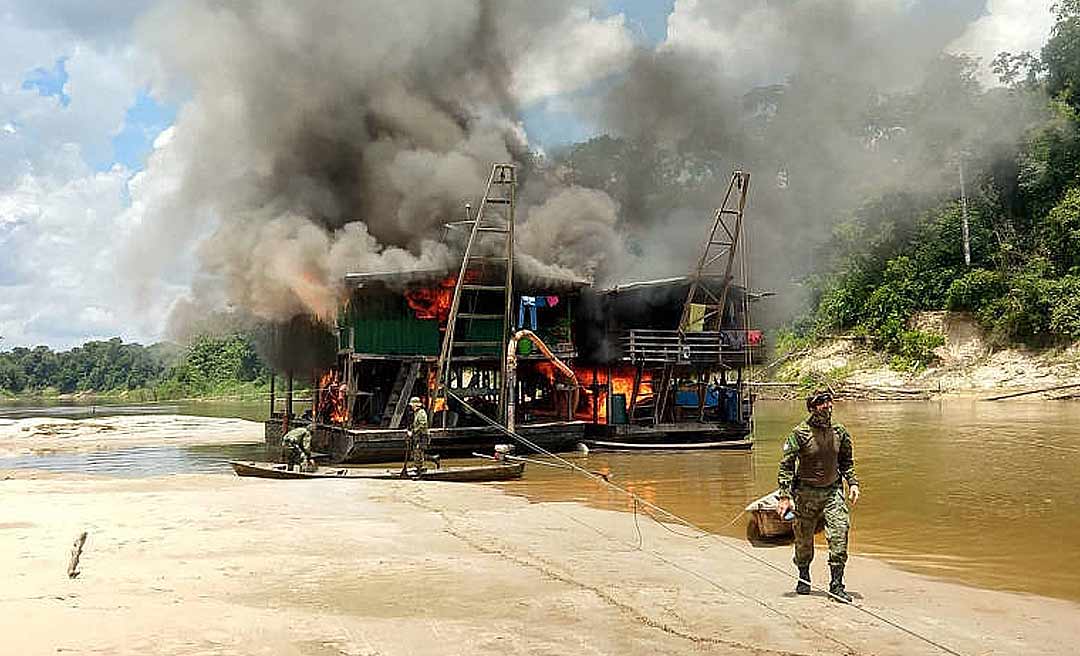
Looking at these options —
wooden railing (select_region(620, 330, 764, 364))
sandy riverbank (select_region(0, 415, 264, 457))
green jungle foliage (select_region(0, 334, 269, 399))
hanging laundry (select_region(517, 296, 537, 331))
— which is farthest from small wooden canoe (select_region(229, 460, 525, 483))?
green jungle foliage (select_region(0, 334, 269, 399))

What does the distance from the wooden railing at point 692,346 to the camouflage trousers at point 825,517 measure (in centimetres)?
1874

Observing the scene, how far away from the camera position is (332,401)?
94.5 ft

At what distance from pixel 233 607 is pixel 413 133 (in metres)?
26.7

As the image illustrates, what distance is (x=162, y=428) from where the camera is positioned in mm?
42531

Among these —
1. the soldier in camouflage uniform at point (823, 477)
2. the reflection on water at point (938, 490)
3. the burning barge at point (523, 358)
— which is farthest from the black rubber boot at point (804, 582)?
the burning barge at point (523, 358)

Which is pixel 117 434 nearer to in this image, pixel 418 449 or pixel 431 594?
pixel 418 449

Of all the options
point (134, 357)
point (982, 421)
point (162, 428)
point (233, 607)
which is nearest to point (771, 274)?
point (982, 421)

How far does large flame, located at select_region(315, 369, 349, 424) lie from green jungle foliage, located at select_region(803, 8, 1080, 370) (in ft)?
120

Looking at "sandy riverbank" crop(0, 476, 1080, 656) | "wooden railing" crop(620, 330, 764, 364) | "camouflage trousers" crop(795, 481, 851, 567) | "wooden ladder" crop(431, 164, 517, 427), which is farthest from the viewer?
"wooden railing" crop(620, 330, 764, 364)

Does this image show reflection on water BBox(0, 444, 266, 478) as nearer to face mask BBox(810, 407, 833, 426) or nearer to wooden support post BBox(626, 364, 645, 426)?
wooden support post BBox(626, 364, 645, 426)

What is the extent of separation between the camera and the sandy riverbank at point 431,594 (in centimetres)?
703

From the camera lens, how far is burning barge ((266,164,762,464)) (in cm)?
2589

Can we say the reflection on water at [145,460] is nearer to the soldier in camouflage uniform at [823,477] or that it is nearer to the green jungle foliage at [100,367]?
the soldier in camouflage uniform at [823,477]

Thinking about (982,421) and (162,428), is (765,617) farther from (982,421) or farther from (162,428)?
(162,428)
